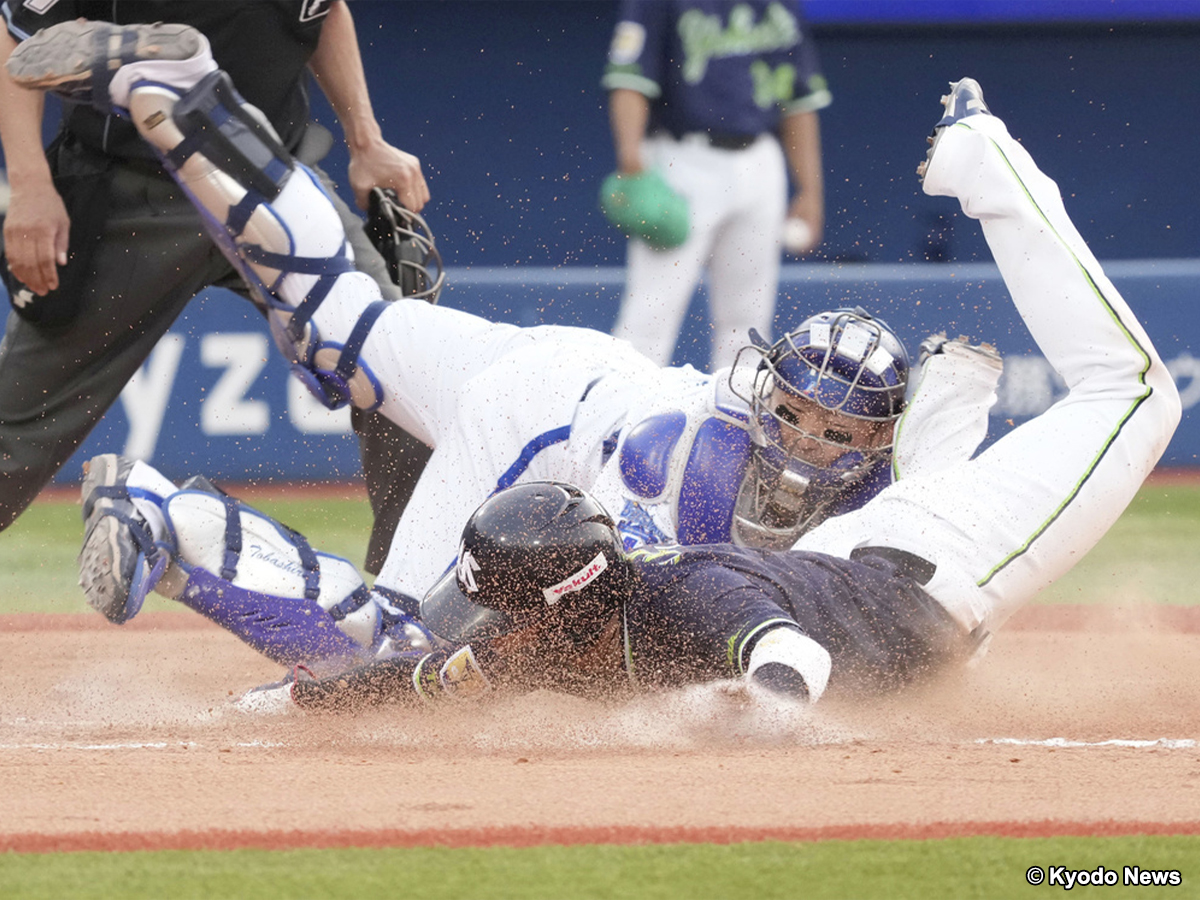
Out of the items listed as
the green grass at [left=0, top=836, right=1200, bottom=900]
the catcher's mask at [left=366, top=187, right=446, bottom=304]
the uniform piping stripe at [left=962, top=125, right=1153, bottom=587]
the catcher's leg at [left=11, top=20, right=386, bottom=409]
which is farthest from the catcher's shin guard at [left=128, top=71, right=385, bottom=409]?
the green grass at [left=0, top=836, right=1200, bottom=900]

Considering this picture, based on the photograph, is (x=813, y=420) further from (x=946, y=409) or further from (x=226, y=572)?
(x=226, y=572)

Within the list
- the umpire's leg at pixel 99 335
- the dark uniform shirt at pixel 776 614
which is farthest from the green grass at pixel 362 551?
the dark uniform shirt at pixel 776 614

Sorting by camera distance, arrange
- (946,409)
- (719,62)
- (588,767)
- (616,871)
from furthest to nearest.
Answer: (719,62)
(946,409)
(588,767)
(616,871)

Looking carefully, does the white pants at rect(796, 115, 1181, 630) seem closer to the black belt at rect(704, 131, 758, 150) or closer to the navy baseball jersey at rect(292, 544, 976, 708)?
the navy baseball jersey at rect(292, 544, 976, 708)

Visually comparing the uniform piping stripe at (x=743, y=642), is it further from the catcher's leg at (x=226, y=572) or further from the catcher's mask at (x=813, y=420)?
the catcher's leg at (x=226, y=572)

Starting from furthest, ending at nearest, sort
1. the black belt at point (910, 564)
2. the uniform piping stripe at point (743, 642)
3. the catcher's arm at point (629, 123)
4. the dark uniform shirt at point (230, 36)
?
the catcher's arm at point (629, 123), the dark uniform shirt at point (230, 36), the black belt at point (910, 564), the uniform piping stripe at point (743, 642)

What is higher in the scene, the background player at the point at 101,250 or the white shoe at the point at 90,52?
the white shoe at the point at 90,52

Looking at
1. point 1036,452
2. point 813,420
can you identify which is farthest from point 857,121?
point 1036,452

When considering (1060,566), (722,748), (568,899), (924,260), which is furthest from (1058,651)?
(924,260)
